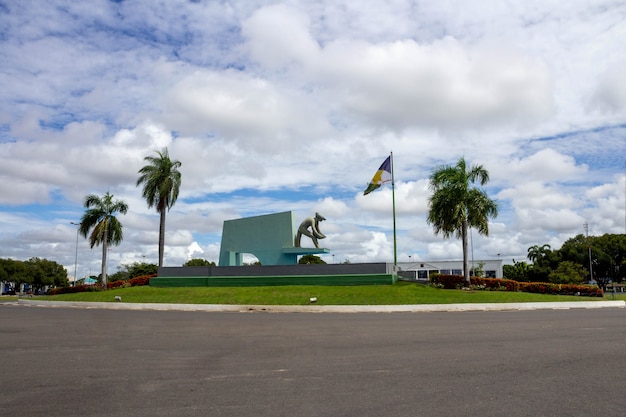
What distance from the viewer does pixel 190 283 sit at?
138ft

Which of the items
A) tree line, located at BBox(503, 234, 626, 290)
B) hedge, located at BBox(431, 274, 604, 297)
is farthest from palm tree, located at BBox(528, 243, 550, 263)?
hedge, located at BBox(431, 274, 604, 297)

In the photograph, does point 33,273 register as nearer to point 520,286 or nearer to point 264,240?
point 264,240

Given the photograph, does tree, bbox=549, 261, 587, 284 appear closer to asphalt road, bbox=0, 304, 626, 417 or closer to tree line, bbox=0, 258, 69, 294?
asphalt road, bbox=0, 304, 626, 417

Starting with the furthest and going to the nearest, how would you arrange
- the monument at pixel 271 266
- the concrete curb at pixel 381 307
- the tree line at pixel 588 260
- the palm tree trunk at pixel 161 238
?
the tree line at pixel 588 260 → the palm tree trunk at pixel 161 238 → the monument at pixel 271 266 → the concrete curb at pixel 381 307

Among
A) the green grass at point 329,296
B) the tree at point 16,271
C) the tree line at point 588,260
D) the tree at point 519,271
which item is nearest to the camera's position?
the green grass at point 329,296

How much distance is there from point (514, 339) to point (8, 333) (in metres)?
15.4

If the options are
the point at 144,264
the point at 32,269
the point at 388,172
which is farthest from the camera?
the point at 144,264

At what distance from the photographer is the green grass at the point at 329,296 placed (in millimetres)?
30248

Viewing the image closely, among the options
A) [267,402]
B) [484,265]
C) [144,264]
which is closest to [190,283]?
[267,402]

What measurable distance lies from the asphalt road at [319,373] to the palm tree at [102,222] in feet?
Answer: 99.4

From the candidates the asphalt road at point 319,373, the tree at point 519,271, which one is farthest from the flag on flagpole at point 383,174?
the tree at point 519,271

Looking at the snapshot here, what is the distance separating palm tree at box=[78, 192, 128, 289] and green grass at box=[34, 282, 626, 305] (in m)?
8.32

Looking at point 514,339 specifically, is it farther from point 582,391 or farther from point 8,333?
point 8,333

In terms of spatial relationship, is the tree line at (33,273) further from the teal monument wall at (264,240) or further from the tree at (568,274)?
the tree at (568,274)
